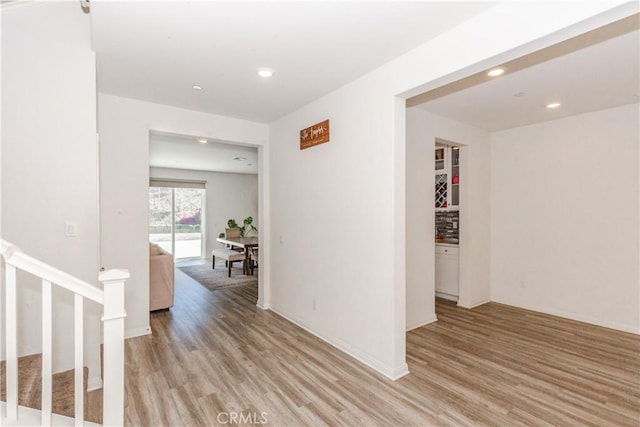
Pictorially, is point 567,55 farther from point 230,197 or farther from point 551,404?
point 230,197

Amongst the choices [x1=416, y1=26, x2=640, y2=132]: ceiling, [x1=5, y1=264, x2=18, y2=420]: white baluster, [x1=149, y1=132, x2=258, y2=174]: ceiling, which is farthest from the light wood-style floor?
[x1=149, y1=132, x2=258, y2=174]: ceiling

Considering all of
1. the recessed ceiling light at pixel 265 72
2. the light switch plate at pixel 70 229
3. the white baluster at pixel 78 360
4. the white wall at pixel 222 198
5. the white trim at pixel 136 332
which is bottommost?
the white trim at pixel 136 332

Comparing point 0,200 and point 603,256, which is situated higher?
point 0,200

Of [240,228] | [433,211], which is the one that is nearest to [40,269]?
[433,211]

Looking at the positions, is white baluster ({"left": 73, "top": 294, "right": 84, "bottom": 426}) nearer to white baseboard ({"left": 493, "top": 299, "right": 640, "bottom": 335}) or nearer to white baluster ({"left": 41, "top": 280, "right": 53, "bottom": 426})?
white baluster ({"left": 41, "top": 280, "right": 53, "bottom": 426})

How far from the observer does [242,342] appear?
3.27m

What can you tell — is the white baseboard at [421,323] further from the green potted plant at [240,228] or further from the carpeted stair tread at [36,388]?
the green potted plant at [240,228]

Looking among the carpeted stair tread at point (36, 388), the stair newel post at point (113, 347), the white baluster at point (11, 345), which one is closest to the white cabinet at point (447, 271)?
the stair newel post at point (113, 347)

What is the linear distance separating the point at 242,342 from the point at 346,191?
1.92 metres

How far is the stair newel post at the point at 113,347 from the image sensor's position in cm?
147

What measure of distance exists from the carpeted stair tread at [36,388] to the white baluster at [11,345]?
1.00 ft

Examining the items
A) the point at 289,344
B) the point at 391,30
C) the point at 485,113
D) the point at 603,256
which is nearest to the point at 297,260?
the point at 289,344

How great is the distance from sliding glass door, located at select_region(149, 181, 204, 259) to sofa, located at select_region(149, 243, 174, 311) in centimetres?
466

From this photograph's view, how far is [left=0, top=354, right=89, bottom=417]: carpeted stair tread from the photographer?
1664 mm
